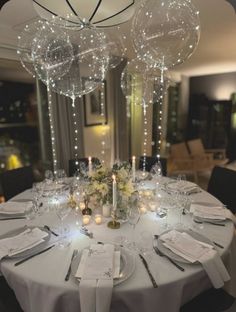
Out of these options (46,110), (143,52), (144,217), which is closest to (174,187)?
(144,217)

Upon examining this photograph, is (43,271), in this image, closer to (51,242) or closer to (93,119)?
(51,242)

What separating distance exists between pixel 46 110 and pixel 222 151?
416 centimetres

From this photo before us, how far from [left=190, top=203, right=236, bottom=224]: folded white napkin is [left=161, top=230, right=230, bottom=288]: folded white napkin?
0.31 m

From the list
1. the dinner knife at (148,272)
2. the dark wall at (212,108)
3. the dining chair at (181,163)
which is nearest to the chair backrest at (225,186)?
the dinner knife at (148,272)

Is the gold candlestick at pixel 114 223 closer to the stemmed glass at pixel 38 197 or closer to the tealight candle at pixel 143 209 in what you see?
the tealight candle at pixel 143 209

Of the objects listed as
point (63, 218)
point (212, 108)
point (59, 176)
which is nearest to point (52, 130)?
point (59, 176)

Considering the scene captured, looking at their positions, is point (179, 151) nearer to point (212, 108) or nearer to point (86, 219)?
point (212, 108)

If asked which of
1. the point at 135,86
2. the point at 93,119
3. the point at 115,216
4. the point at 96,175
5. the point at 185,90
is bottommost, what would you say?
the point at 115,216

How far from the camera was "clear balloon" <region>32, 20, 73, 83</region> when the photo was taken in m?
1.98

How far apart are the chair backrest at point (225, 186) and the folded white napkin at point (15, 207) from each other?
1804 mm

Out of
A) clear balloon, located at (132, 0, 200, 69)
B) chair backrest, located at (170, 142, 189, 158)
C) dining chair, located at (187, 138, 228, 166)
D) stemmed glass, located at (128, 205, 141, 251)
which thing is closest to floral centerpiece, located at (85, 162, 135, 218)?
stemmed glass, located at (128, 205, 141, 251)

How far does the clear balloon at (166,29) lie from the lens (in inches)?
58.4

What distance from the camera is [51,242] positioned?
1.49m

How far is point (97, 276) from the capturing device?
1.17 m
